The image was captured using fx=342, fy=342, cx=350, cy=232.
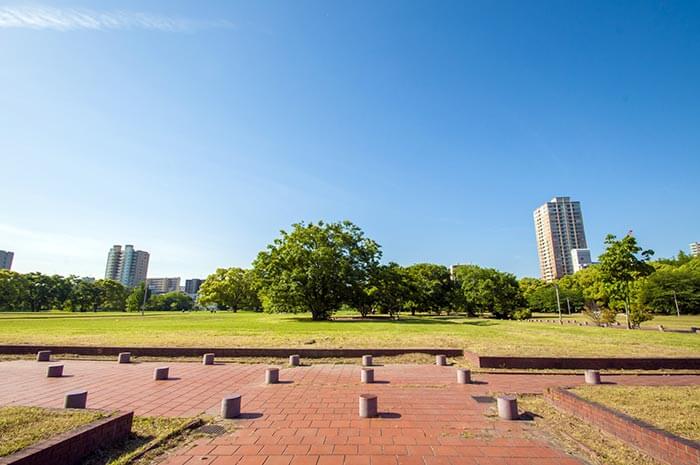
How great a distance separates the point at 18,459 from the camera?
3496 millimetres

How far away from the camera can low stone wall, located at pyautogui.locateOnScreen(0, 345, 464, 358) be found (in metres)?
12.4

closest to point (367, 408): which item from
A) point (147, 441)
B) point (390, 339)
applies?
point (147, 441)

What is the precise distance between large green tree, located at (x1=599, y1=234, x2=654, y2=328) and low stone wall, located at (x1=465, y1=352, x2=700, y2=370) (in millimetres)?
18968

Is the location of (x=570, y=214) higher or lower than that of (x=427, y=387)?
higher

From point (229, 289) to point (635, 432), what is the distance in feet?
228

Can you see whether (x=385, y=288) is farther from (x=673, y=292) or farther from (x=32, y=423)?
(x=673, y=292)

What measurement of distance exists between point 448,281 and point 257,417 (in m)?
62.5

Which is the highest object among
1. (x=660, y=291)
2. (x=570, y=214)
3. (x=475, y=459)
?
(x=570, y=214)

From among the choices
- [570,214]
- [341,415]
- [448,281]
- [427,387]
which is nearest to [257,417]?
[341,415]

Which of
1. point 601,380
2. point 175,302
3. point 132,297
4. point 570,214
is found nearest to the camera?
point 601,380

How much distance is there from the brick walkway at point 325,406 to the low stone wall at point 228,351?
1.19 m

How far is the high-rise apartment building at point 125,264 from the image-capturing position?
18325cm

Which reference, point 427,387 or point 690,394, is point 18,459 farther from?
point 690,394

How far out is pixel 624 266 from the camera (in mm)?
26531
